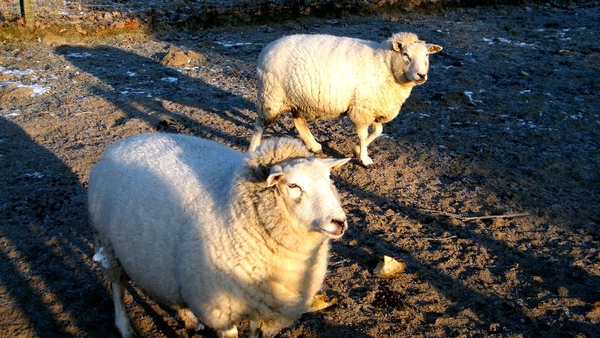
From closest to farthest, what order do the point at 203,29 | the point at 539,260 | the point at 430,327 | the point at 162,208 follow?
1. the point at 162,208
2. the point at 430,327
3. the point at 539,260
4. the point at 203,29

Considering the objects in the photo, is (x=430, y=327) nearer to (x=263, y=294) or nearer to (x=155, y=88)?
(x=263, y=294)

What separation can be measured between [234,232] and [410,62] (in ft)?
14.4

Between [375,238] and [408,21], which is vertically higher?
[408,21]

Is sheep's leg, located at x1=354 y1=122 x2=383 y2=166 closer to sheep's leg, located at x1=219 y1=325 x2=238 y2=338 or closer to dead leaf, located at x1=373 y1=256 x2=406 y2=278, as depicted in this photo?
dead leaf, located at x1=373 y1=256 x2=406 y2=278

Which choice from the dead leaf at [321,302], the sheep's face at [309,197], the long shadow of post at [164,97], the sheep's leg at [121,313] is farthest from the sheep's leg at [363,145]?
the sheep's face at [309,197]

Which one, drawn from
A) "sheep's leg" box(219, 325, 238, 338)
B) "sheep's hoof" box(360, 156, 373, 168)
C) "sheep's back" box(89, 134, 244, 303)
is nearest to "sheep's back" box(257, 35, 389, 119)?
"sheep's hoof" box(360, 156, 373, 168)

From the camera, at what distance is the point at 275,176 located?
3.13 m

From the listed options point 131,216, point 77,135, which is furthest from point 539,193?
point 77,135

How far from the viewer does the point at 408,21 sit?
14477 mm

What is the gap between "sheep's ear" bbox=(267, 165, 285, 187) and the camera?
3.11 m

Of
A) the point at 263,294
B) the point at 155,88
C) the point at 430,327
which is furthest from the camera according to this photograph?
the point at 155,88

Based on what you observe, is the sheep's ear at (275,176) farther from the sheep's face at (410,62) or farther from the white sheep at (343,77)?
the sheep's face at (410,62)

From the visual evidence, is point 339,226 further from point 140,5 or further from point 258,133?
point 140,5

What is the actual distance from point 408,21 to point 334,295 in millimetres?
11342
